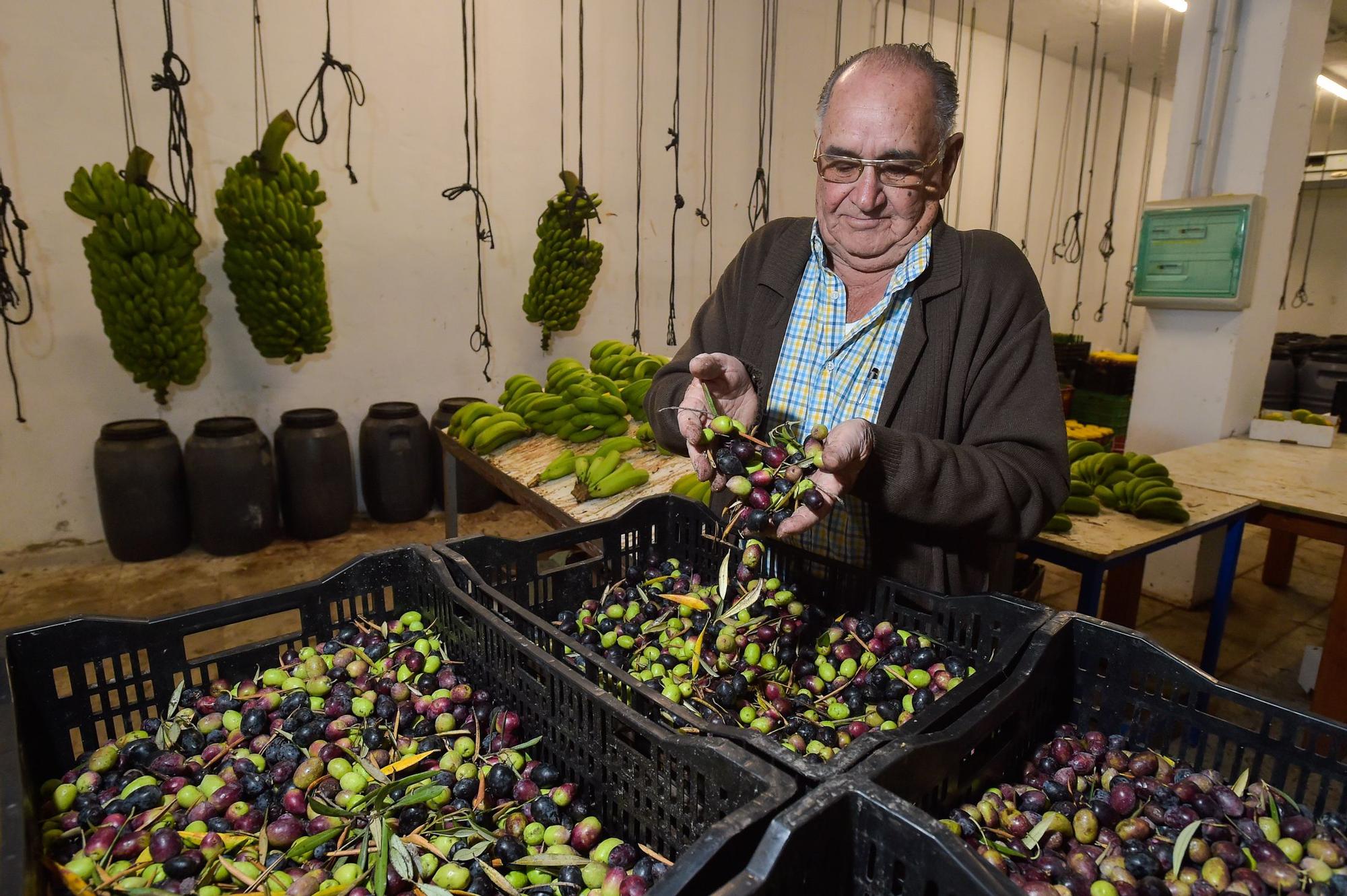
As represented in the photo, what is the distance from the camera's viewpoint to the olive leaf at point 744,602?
1.19m

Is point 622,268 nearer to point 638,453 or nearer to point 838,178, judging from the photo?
point 638,453

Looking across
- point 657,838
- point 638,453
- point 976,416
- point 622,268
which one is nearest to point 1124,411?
point 622,268

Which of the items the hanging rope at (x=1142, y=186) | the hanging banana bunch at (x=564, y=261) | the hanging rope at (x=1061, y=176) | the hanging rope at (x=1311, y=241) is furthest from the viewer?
the hanging rope at (x=1311, y=241)

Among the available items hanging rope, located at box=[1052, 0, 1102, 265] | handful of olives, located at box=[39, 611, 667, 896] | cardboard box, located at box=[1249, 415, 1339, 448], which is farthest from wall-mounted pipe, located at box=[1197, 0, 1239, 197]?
hanging rope, located at box=[1052, 0, 1102, 265]

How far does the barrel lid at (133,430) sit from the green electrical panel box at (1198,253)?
470cm

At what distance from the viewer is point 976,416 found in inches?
52.4

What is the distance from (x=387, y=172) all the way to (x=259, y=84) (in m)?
0.70

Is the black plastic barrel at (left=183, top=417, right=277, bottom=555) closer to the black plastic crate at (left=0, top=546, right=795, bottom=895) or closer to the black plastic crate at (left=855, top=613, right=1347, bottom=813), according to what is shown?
the black plastic crate at (left=0, top=546, right=795, bottom=895)

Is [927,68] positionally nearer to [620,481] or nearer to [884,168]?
[884,168]

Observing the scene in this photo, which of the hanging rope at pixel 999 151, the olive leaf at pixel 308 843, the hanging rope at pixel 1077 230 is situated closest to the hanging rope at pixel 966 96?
the hanging rope at pixel 999 151

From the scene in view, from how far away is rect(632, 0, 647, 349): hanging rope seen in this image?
482 cm

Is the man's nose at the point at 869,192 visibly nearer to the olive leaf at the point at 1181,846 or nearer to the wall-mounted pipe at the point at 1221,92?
the olive leaf at the point at 1181,846

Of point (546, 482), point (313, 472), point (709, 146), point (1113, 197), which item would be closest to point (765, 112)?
point (709, 146)

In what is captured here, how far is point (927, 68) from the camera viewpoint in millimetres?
1272
